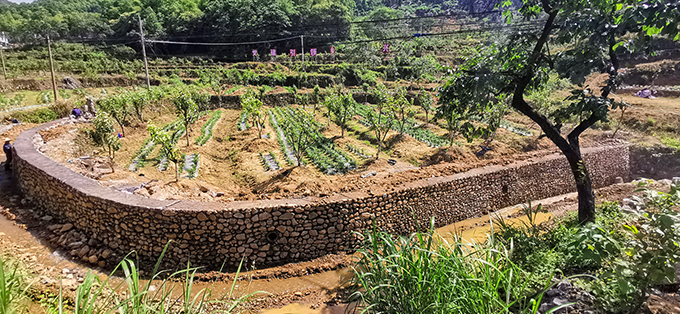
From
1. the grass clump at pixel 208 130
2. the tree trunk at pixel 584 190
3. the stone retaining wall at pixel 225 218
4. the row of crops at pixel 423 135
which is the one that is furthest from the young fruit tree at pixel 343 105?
the tree trunk at pixel 584 190

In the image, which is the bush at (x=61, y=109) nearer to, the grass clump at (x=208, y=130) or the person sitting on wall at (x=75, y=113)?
the person sitting on wall at (x=75, y=113)

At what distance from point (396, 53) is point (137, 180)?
2052 inches

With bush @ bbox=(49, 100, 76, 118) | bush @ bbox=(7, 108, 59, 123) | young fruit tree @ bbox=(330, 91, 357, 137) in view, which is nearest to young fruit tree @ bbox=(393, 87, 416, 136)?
young fruit tree @ bbox=(330, 91, 357, 137)

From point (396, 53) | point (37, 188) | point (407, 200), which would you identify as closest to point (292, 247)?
point (407, 200)

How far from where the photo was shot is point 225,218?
7949mm

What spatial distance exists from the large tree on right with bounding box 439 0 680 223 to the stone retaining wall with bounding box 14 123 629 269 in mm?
2873

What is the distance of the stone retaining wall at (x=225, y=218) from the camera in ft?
25.9

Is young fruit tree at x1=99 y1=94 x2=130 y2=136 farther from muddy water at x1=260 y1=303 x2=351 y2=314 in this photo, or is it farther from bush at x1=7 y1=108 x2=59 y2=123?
muddy water at x1=260 y1=303 x2=351 y2=314

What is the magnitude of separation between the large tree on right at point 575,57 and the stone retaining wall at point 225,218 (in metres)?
2.87

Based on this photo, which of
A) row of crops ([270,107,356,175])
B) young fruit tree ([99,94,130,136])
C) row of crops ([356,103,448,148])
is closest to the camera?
row of crops ([270,107,356,175])

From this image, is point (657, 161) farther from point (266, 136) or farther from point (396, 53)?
point (396, 53)

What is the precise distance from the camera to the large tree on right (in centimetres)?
505

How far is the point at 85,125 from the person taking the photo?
60.7 feet

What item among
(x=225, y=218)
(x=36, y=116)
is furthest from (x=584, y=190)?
(x=36, y=116)
